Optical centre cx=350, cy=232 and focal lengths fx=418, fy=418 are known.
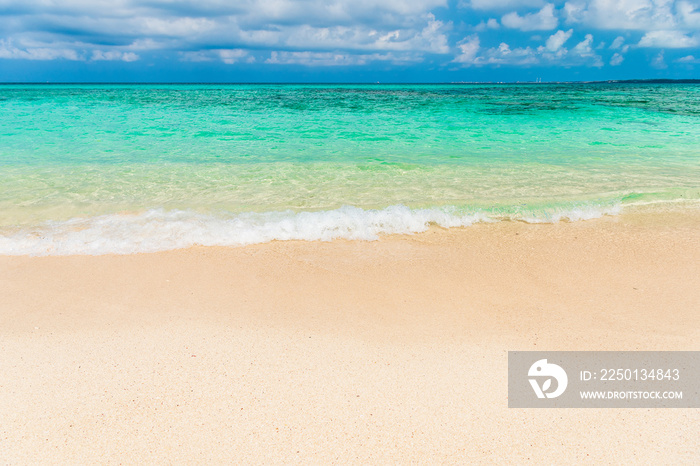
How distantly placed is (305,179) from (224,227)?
107 inches

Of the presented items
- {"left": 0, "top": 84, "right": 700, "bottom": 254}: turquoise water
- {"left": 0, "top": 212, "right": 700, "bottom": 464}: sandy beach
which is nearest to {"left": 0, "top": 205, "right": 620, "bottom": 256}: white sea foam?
{"left": 0, "top": 84, "right": 700, "bottom": 254}: turquoise water

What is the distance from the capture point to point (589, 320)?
317cm

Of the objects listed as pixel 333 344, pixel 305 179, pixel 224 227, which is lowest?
pixel 333 344

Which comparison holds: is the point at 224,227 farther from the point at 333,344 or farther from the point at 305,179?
the point at 305,179

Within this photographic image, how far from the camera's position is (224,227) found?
492 centimetres

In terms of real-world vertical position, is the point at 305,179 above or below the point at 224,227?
above

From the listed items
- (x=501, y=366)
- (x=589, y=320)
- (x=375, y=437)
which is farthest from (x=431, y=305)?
(x=375, y=437)

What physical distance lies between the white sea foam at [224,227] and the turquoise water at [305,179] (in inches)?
0.8

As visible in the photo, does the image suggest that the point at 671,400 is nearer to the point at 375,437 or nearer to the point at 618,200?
the point at 375,437

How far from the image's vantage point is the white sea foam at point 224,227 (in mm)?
4500

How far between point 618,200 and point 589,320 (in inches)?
Result: 152

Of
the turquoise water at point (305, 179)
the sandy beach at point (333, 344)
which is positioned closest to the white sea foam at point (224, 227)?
the turquoise water at point (305, 179)

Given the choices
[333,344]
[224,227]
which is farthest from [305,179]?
[333,344]

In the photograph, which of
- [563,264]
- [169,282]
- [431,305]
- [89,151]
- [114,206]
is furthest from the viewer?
[89,151]
